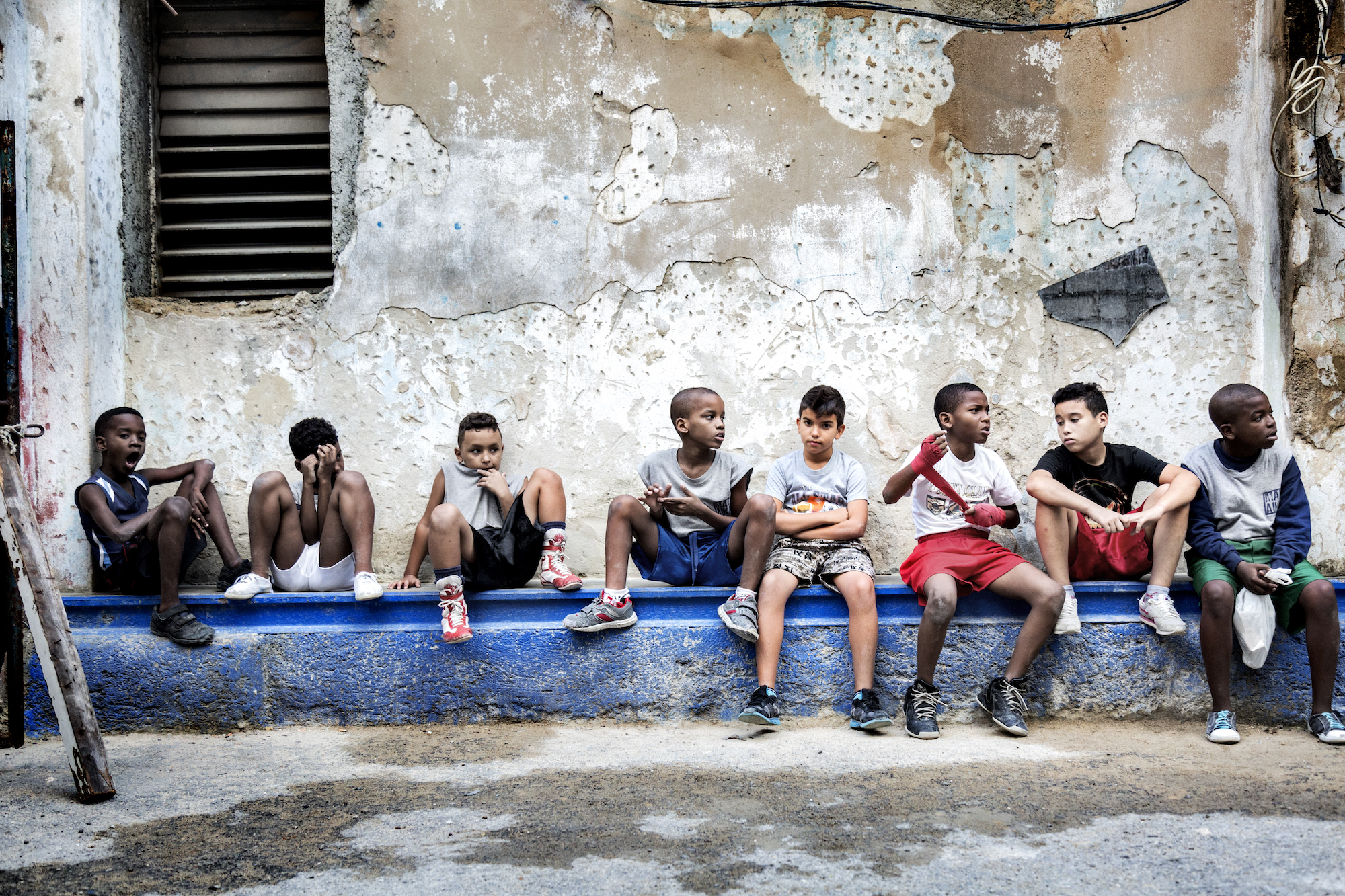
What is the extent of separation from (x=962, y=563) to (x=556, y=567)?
1.45m

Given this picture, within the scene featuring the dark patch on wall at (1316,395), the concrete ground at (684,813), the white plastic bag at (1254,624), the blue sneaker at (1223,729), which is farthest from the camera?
the dark patch on wall at (1316,395)

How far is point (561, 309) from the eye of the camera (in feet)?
14.2

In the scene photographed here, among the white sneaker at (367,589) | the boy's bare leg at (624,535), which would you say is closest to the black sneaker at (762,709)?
the boy's bare leg at (624,535)

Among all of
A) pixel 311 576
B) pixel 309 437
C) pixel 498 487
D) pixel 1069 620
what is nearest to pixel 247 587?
pixel 311 576

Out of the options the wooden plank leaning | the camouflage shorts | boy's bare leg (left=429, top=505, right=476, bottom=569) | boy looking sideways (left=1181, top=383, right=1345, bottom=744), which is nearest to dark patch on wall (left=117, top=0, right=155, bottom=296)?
the wooden plank leaning

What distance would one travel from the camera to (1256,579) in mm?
3326

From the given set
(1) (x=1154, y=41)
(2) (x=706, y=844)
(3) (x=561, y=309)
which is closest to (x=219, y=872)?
(2) (x=706, y=844)

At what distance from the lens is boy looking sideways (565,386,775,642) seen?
349 cm

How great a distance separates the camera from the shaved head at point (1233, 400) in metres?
3.49

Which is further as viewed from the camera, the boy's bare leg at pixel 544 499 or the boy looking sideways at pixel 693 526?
the boy's bare leg at pixel 544 499

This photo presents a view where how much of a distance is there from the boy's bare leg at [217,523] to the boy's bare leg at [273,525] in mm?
243

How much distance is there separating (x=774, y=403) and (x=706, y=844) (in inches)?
93.0

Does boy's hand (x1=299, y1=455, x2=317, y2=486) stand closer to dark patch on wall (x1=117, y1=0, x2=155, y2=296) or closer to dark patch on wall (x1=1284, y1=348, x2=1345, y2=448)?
dark patch on wall (x1=117, y1=0, x2=155, y2=296)

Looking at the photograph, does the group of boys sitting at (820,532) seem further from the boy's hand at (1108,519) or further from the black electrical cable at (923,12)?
the black electrical cable at (923,12)
